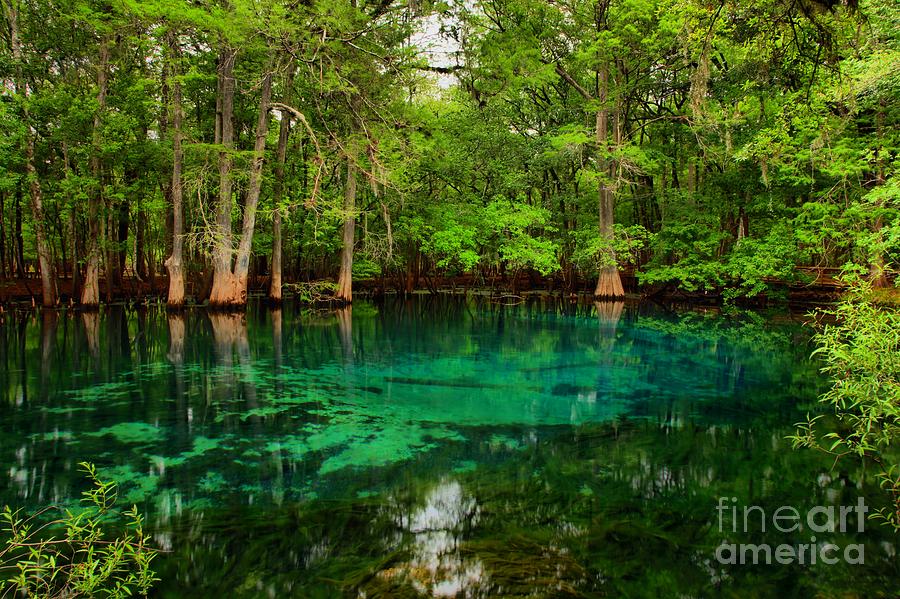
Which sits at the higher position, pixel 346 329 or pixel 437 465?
pixel 346 329

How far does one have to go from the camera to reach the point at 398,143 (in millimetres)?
20484

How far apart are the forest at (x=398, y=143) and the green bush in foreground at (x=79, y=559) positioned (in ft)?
47.9

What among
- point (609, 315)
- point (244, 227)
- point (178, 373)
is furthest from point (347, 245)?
point (178, 373)

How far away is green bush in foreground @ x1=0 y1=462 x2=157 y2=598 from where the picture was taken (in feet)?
9.29

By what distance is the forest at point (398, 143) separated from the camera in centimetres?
1786

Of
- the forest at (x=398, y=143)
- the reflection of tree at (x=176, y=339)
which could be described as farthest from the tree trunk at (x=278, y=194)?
the reflection of tree at (x=176, y=339)

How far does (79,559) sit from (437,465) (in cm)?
333

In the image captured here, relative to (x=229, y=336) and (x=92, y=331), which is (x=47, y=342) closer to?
(x=92, y=331)

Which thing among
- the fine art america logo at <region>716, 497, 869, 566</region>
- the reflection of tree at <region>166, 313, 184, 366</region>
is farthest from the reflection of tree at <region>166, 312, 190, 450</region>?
the fine art america logo at <region>716, 497, 869, 566</region>

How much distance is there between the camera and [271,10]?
54.5 feet

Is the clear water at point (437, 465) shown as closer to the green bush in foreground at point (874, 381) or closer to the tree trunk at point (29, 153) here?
the green bush in foreground at point (874, 381)

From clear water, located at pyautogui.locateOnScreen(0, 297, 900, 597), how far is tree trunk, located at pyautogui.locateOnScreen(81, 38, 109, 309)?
8911 millimetres

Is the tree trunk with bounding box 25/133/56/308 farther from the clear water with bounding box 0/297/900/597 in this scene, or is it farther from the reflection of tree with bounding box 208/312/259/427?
the clear water with bounding box 0/297/900/597

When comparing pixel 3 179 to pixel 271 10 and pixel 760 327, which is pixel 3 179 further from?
pixel 760 327
